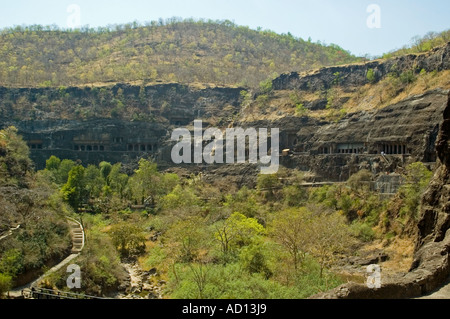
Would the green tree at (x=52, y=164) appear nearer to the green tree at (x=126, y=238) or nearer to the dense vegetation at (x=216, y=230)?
the dense vegetation at (x=216, y=230)

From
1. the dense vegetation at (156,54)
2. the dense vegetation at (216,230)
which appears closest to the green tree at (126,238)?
the dense vegetation at (216,230)

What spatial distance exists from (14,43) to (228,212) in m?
85.4

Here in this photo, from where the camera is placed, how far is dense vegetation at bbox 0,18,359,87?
78375 mm

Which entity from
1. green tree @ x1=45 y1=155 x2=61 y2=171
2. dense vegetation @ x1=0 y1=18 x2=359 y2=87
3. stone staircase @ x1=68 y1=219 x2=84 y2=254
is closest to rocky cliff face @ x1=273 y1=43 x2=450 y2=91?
dense vegetation @ x1=0 y1=18 x2=359 y2=87

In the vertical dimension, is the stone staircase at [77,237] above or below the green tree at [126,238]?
above

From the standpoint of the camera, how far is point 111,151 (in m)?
61.8

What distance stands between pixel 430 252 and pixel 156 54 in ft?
287

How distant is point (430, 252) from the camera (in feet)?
61.0

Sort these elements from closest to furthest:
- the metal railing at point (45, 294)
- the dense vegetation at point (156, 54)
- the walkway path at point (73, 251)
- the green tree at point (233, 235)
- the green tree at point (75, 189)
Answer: the metal railing at point (45, 294)
the walkway path at point (73, 251)
the green tree at point (233, 235)
the green tree at point (75, 189)
the dense vegetation at point (156, 54)

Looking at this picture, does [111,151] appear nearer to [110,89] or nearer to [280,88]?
[110,89]

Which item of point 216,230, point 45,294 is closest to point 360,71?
point 216,230

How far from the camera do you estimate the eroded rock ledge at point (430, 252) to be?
1581 cm

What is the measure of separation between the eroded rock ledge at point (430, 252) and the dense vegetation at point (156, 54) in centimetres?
5753

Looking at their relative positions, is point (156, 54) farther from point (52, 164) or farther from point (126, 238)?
point (126, 238)
